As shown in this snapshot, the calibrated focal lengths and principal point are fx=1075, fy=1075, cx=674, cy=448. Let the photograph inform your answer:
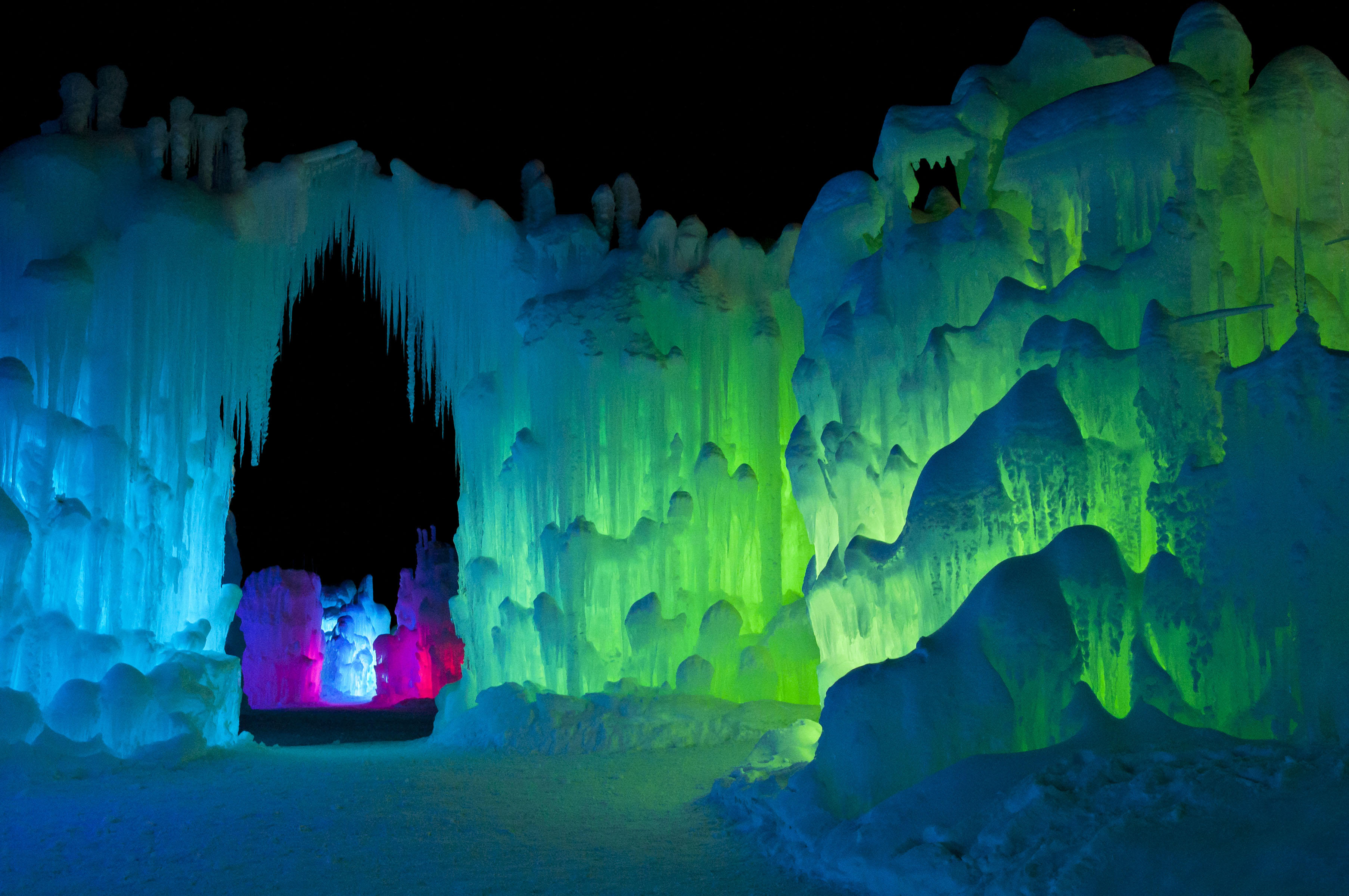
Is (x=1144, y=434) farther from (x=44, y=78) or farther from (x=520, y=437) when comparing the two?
(x=44, y=78)

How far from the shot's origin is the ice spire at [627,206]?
15.6m

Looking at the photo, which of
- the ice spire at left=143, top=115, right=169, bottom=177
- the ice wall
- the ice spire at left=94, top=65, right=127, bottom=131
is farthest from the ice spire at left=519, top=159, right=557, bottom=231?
the ice spire at left=94, top=65, right=127, bottom=131

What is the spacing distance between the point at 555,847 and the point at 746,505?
700 centimetres

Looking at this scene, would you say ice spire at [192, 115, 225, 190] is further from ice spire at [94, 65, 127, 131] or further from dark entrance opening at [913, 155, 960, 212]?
dark entrance opening at [913, 155, 960, 212]

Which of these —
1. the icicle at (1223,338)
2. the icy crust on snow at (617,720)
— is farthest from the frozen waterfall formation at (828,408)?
the icy crust on snow at (617,720)

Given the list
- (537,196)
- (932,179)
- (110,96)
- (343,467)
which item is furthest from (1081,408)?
(343,467)

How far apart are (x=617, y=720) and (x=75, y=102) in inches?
416

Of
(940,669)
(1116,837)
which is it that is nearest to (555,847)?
(940,669)

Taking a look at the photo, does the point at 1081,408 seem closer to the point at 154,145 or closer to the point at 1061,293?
the point at 1061,293

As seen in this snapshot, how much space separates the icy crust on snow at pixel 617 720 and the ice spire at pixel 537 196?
21.9 ft

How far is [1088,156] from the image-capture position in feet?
30.3

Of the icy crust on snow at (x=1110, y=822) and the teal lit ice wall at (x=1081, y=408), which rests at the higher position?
the teal lit ice wall at (x=1081, y=408)

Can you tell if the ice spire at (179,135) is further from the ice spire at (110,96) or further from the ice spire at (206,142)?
the ice spire at (110,96)

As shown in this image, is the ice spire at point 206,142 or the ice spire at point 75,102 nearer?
the ice spire at point 75,102
